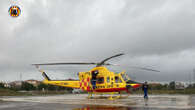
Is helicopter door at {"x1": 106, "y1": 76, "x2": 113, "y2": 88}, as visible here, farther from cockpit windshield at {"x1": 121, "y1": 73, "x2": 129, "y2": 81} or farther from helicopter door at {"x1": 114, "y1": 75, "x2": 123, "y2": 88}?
cockpit windshield at {"x1": 121, "y1": 73, "x2": 129, "y2": 81}

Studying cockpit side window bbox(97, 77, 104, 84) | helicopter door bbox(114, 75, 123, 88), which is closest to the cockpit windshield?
helicopter door bbox(114, 75, 123, 88)

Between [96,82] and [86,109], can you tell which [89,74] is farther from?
[86,109]

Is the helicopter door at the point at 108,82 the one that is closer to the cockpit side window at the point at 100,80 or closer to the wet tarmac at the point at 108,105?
the cockpit side window at the point at 100,80

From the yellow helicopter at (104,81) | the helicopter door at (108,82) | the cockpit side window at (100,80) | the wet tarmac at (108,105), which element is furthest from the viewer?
the cockpit side window at (100,80)

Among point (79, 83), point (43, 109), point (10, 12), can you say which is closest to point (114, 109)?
point (43, 109)

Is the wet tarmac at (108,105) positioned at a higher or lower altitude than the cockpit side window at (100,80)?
lower

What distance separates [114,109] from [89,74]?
12850mm

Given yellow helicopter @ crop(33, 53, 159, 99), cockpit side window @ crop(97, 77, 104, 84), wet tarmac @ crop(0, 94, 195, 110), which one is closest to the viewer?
wet tarmac @ crop(0, 94, 195, 110)

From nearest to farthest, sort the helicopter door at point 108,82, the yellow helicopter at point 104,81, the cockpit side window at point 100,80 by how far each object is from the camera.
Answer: the yellow helicopter at point 104,81
the helicopter door at point 108,82
the cockpit side window at point 100,80

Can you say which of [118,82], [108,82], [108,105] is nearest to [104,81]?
[108,82]

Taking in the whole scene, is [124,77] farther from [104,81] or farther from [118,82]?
[104,81]

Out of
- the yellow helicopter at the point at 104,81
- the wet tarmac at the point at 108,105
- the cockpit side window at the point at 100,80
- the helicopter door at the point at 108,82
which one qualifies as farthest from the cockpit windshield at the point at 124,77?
the wet tarmac at the point at 108,105

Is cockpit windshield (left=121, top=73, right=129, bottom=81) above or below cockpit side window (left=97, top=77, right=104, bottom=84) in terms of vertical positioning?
above

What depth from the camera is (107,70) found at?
23078 mm
